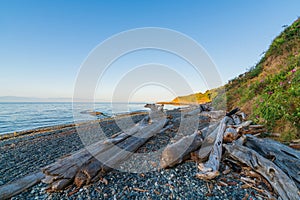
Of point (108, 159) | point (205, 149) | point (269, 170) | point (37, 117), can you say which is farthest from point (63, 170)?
point (37, 117)

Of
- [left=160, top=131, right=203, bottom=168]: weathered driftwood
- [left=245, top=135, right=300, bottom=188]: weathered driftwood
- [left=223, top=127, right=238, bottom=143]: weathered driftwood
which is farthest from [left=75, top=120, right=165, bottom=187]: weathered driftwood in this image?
[left=245, top=135, right=300, bottom=188]: weathered driftwood

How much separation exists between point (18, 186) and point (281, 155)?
18.3 ft

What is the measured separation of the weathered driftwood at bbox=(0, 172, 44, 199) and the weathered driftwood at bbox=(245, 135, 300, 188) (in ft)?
16.6

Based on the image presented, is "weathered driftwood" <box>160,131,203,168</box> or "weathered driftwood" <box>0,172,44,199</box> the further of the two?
"weathered driftwood" <box>160,131,203,168</box>

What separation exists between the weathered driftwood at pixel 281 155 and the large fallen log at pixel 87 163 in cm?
318

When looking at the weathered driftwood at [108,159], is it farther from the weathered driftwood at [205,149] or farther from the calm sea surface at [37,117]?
the calm sea surface at [37,117]

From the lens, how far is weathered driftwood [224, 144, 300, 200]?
212 cm

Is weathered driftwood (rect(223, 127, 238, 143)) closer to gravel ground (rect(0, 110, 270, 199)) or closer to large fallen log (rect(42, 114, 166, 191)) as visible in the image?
gravel ground (rect(0, 110, 270, 199))

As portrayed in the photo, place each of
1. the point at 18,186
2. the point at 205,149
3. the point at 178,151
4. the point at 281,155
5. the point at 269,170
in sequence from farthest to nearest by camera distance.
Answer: the point at 205,149, the point at 178,151, the point at 281,155, the point at 18,186, the point at 269,170

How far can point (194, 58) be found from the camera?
25.7 feet

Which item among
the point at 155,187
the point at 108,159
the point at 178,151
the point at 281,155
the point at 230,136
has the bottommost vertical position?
the point at 155,187

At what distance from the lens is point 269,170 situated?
2.45 metres

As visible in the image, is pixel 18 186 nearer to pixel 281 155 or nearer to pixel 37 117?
pixel 281 155

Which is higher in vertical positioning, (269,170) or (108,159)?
(269,170)
